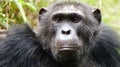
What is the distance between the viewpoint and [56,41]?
564 cm

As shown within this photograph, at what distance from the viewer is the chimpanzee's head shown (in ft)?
18.4

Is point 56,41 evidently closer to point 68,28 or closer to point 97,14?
point 68,28

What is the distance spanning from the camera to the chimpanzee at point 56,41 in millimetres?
5856

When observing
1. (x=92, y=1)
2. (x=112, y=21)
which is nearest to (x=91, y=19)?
(x=92, y=1)

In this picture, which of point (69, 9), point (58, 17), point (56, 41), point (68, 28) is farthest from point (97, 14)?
point (56, 41)

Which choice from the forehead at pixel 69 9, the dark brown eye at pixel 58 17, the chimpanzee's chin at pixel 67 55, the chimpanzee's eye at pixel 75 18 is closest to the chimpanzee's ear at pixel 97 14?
the forehead at pixel 69 9

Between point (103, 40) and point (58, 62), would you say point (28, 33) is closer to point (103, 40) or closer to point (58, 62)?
point (58, 62)

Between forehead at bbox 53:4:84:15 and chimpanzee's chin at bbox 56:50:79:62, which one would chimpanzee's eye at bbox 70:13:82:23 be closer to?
forehead at bbox 53:4:84:15

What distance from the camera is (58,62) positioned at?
6.11 meters

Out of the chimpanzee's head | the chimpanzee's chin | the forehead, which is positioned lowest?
the chimpanzee's chin

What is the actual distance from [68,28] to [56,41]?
0.23 metres

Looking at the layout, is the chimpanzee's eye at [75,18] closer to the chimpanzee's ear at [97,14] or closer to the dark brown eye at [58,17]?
the dark brown eye at [58,17]

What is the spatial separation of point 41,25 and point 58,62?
61 cm

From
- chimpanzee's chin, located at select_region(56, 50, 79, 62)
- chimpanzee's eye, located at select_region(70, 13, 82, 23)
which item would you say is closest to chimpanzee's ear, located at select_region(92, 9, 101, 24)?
chimpanzee's eye, located at select_region(70, 13, 82, 23)
